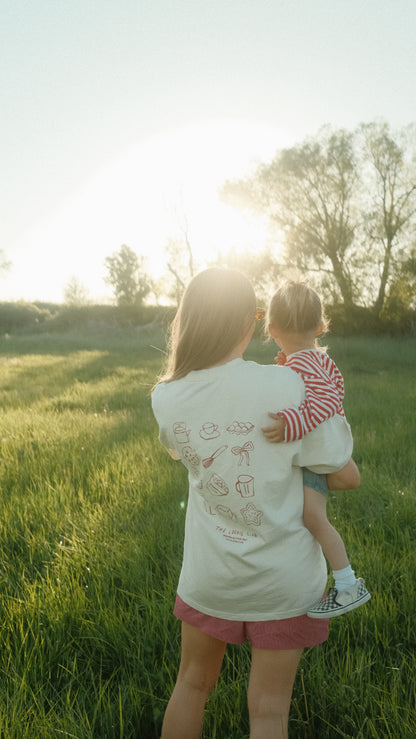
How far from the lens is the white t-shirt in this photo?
150cm

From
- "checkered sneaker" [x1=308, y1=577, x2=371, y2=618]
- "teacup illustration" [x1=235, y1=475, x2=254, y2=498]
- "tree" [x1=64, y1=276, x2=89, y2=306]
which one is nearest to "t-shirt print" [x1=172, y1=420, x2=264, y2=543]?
"teacup illustration" [x1=235, y1=475, x2=254, y2=498]

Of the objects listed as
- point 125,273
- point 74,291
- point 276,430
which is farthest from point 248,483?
point 74,291

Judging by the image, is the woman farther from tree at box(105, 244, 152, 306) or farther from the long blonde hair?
tree at box(105, 244, 152, 306)

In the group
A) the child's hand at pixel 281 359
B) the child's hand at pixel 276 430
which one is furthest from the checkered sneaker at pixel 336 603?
the child's hand at pixel 281 359

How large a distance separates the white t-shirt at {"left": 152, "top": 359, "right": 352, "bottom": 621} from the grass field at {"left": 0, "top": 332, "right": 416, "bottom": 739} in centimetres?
75

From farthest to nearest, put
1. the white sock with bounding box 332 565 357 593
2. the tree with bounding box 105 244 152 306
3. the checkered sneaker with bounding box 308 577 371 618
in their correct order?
the tree with bounding box 105 244 152 306
the white sock with bounding box 332 565 357 593
the checkered sneaker with bounding box 308 577 371 618

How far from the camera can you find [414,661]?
226cm

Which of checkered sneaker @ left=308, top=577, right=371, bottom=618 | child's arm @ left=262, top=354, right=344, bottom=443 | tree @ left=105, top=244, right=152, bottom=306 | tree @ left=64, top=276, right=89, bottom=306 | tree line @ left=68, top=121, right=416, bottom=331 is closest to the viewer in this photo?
child's arm @ left=262, top=354, right=344, bottom=443

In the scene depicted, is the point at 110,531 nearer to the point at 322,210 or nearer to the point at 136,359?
the point at 136,359

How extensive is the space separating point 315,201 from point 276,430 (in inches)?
965

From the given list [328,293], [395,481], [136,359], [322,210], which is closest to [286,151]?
[322,210]

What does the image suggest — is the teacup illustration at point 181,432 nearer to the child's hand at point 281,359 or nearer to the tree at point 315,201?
the child's hand at point 281,359

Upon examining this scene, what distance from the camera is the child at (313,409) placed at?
1.49 meters

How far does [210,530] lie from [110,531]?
2194 mm
